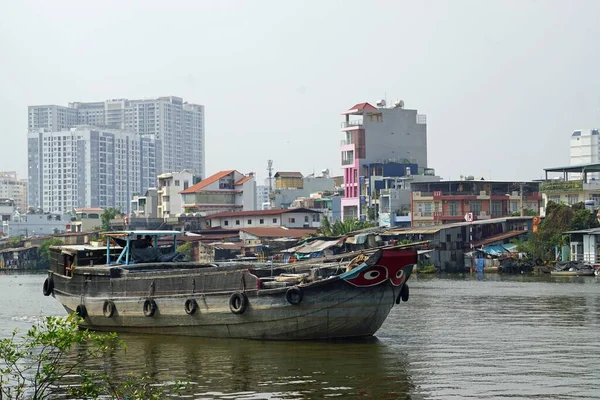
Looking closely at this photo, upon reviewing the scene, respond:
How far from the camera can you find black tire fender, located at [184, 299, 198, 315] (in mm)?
25922

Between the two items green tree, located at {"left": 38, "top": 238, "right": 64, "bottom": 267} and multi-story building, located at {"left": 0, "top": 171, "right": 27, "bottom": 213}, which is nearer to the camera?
green tree, located at {"left": 38, "top": 238, "right": 64, "bottom": 267}

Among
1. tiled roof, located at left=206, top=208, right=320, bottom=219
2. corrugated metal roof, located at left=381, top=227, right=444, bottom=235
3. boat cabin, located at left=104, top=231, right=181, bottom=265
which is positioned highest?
tiled roof, located at left=206, top=208, right=320, bottom=219

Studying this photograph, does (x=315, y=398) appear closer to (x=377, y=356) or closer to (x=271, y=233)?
(x=377, y=356)

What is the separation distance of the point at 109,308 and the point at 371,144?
191 ft

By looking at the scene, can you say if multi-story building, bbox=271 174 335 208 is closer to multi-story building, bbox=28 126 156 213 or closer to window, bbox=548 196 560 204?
window, bbox=548 196 560 204

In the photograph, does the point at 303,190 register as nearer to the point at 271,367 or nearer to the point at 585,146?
the point at 585,146

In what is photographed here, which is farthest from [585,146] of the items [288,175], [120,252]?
[120,252]

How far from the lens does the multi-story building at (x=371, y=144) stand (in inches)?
3329

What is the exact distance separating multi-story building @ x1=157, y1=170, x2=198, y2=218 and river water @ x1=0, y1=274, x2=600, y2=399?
65593mm

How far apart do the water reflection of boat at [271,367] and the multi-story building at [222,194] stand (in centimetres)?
6703

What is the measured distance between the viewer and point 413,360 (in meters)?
21.7

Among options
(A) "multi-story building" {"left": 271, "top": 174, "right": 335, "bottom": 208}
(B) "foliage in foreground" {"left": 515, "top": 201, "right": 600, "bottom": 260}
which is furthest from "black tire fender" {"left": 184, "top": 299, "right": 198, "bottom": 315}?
(A) "multi-story building" {"left": 271, "top": 174, "right": 335, "bottom": 208}

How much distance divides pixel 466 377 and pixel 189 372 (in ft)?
17.1

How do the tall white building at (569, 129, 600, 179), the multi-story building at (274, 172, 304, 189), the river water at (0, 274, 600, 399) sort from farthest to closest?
the tall white building at (569, 129, 600, 179)
the multi-story building at (274, 172, 304, 189)
the river water at (0, 274, 600, 399)
